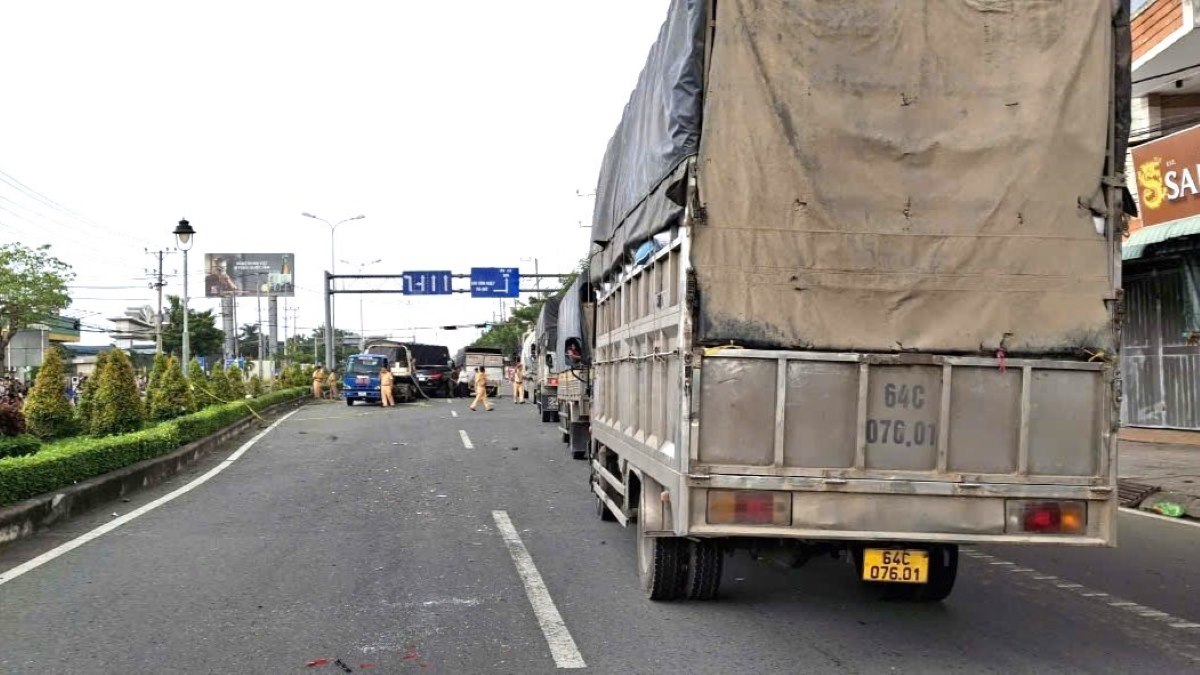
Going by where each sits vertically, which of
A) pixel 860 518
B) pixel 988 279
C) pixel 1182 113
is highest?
pixel 1182 113

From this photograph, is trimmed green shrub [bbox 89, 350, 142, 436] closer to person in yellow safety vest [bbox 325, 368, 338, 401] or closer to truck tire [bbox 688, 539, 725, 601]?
truck tire [bbox 688, 539, 725, 601]

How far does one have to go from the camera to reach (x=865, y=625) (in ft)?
18.5

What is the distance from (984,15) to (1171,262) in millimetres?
12773

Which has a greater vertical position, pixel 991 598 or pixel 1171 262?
pixel 1171 262

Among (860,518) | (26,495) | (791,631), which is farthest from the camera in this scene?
(26,495)

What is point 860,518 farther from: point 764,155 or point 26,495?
point 26,495

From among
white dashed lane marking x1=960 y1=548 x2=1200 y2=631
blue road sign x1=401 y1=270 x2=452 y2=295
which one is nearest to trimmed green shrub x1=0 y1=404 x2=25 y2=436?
white dashed lane marking x1=960 y1=548 x2=1200 y2=631

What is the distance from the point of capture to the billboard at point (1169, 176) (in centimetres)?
1295

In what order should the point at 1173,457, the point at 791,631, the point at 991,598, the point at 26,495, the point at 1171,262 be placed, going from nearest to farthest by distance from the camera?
the point at 791,631
the point at 991,598
the point at 26,495
the point at 1173,457
the point at 1171,262

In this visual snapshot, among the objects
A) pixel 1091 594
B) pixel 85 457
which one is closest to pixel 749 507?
pixel 1091 594

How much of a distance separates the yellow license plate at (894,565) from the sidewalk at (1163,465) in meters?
4.89

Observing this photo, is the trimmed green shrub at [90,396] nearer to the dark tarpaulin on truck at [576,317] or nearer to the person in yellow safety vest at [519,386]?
the dark tarpaulin on truck at [576,317]

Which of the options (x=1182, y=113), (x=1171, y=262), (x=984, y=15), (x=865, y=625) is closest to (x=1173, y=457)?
(x=1171, y=262)

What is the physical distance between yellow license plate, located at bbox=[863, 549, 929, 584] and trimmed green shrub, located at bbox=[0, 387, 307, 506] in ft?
25.0
